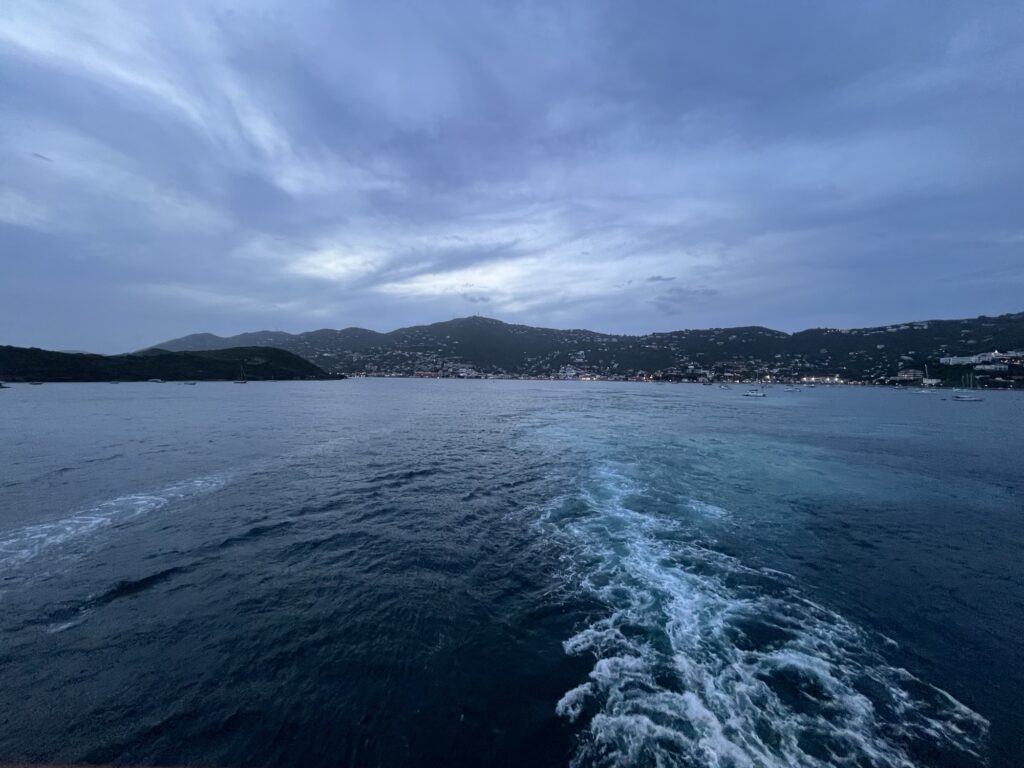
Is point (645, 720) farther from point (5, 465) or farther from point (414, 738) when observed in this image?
point (5, 465)

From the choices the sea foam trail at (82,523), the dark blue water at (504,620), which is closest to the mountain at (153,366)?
the dark blue water at (504,620)

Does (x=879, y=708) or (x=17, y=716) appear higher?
(x=17, y=716)

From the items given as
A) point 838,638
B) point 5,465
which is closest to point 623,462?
point 838,638

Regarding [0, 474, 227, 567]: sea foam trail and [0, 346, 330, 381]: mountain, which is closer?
[0, 474, 227, 567]: sea foam trail

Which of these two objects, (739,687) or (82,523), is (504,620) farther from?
(82,523)

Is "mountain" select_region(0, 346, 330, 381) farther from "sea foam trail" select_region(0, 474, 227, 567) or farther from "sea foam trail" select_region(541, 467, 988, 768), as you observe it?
"sea foam trail" select_region(541, 467, 988, 768)

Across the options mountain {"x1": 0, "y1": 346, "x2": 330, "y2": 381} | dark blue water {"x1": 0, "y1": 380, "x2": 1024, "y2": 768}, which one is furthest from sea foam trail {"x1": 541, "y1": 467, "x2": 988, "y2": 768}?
mountain {"x1": 0, "y1": 346, "x2": 330, "y2": 381}
